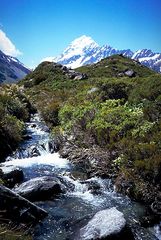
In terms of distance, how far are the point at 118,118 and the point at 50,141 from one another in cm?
693

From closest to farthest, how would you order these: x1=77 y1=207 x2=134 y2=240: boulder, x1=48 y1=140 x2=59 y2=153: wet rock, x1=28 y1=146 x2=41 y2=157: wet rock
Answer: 1. x1=77 y1=207 x2=134 y2=240: boulder
2. x1=28 y1=146 x2=41 y2=157: wet rock
3. x1=48 y1=140 x2=59 y2=153: wet rock

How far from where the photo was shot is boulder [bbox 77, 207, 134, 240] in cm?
1253

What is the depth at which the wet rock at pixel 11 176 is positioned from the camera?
725 inches

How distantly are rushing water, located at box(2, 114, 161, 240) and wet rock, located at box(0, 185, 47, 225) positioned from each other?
0.56m

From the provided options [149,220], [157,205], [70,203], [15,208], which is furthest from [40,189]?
[157,205]

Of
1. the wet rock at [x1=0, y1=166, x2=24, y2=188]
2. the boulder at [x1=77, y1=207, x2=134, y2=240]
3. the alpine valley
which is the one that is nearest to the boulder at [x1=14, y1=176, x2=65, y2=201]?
the alpine valley

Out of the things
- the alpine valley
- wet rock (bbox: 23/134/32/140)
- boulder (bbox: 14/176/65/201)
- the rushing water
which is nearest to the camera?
the alpine valley

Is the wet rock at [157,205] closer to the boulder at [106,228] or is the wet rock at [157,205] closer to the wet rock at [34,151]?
the boulder at [106,228]

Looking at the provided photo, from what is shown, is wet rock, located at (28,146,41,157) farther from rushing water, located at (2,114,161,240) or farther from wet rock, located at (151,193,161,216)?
wet rock, located at (151,193,161,216)

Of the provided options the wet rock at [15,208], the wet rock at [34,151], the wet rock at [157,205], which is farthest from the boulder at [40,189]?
the wet rock at [34,151]

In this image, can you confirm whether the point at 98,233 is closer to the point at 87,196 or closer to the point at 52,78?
the point at 87,196

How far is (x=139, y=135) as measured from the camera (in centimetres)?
2073

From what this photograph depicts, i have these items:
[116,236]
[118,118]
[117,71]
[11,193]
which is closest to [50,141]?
[118,118]

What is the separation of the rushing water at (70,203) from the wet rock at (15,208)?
0.56 m
